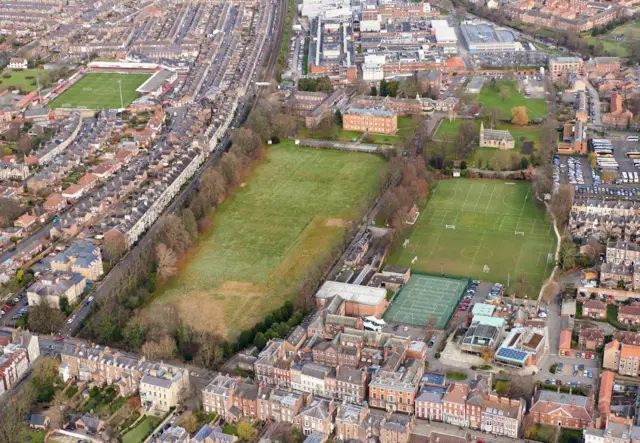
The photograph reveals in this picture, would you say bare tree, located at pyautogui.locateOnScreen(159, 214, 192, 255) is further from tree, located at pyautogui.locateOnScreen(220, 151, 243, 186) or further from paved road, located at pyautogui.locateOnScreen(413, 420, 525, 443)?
paved road, located at pyautogui.locateOnScreen(413, 420, 525, 443)

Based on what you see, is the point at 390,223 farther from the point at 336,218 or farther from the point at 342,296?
the point at 342,296

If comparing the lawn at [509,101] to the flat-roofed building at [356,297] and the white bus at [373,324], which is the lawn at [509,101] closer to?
the flat-roofed building at [356,297]

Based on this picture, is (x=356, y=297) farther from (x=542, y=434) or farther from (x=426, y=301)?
(x=542, y=434)

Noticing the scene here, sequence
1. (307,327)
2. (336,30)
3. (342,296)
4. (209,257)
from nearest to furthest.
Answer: (307,327) → (342,296) → (209,257) → (336,30)

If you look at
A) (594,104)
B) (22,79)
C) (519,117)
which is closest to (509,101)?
(519,117)

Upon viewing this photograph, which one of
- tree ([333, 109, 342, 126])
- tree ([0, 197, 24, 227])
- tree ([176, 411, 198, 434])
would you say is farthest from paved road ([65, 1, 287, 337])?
tree ([176, 411, 198, 434])

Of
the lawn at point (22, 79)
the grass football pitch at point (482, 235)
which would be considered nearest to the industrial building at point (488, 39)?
the grass football pitch at point (482, 235)

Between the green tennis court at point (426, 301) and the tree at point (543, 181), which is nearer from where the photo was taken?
the green tennis court at point (426, 301)

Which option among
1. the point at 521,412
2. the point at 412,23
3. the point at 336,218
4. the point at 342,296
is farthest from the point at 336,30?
the point at 521,412
